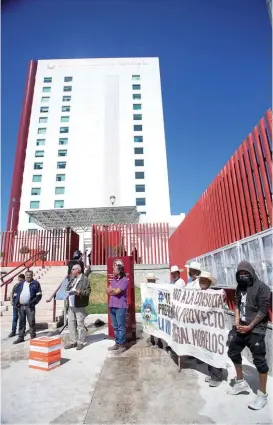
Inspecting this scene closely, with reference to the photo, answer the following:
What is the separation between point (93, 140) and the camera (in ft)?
160

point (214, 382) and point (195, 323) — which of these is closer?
point (214, 382)

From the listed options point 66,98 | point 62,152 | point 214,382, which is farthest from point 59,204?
point 214,382

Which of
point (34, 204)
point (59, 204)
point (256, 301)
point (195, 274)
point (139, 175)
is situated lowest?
point (256, 301)

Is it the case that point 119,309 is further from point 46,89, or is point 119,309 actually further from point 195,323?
point 46,89

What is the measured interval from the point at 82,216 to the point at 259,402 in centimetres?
2771

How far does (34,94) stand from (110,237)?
47.3 m

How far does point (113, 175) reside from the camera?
45906mm

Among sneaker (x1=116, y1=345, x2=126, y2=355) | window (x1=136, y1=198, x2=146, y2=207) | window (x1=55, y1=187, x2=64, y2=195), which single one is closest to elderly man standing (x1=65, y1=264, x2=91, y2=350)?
sneaker (x1=116, y1=345, x2=126, y2=355)

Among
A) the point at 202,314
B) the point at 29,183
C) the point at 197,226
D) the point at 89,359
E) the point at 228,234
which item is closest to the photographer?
the point at 202,314

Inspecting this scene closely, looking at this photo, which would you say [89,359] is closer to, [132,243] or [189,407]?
[189,407]

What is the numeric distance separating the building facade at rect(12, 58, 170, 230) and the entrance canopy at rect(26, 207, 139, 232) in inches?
366

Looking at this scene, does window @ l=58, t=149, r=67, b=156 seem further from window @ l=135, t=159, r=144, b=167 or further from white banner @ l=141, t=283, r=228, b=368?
white banner @ l=141, t=283, r=228, b=368

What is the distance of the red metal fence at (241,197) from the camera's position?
4562 millimetres

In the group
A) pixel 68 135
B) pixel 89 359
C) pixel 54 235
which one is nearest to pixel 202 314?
pixel 89 359
